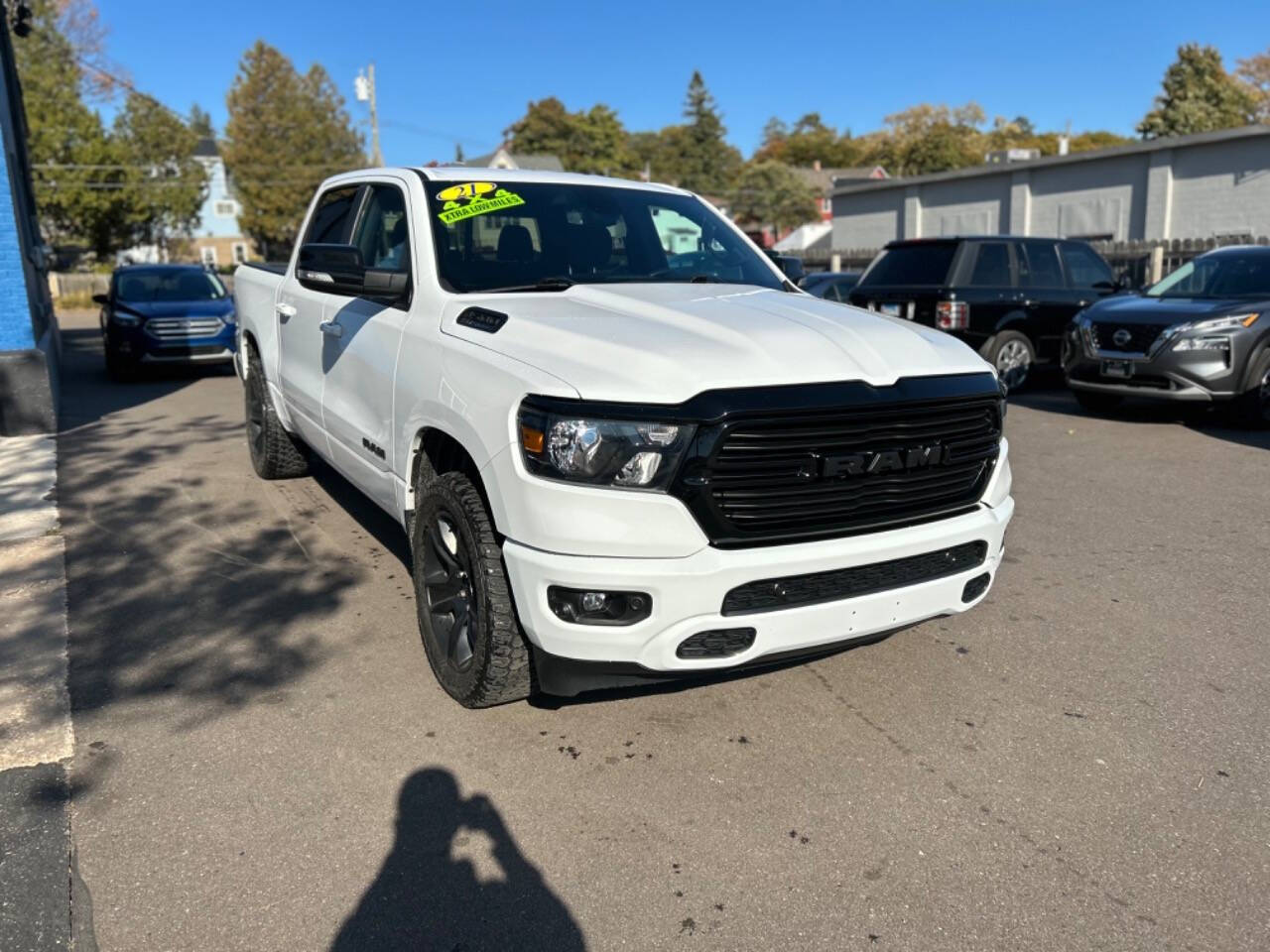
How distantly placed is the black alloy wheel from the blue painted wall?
703 centimetres

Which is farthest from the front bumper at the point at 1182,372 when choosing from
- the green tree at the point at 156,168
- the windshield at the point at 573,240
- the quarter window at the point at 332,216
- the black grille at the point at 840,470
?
the green tree at the point at 156,168

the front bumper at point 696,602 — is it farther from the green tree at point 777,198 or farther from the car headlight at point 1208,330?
the green tree at point 777,198

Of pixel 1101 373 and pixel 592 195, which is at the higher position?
pixel 592 195

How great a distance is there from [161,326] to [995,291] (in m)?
10.8

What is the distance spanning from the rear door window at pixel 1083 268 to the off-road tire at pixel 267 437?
9.30 m

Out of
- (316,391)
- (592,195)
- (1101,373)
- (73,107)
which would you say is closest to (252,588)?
(316,391)

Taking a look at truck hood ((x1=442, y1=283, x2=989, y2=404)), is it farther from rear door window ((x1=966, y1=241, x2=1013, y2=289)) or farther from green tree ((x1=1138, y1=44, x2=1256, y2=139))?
green tree ((x1=1138, y1=44, x2=1256, y2=139))

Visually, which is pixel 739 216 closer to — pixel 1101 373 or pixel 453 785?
pixel 1101 373

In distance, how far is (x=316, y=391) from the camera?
5180 mm

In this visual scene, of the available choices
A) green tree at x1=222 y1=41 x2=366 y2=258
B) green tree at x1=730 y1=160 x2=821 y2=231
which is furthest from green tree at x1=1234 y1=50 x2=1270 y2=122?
green tree at x1=222 y1=41 x2=366 y2=258

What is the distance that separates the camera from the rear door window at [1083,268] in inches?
472

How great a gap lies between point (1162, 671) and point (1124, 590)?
1.00 metres

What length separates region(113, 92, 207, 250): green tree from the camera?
4491 cm

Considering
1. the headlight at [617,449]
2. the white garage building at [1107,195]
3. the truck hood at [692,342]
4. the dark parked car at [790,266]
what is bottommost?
the headlight at [617,449]
